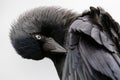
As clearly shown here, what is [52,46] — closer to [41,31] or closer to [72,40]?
[41,31]

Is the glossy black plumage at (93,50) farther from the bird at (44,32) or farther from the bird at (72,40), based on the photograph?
the bird at (44,32)

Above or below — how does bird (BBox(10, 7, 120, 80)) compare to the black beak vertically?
above

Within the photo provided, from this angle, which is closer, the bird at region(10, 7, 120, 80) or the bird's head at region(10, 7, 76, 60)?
the bird at region(10, 7, 120, 80)

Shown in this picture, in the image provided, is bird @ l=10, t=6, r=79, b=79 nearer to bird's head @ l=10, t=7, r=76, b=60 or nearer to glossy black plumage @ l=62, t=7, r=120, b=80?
bird's head @ l=10, t=7, r=76, b=60

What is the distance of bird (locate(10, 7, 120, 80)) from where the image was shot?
175 inches

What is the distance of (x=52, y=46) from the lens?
16.0ft

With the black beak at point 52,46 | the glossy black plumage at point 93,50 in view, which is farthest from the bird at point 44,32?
the glossy black plumage at point 93,50

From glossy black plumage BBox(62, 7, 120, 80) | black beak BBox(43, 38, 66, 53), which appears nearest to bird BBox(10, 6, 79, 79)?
black beak BBox(43, 38, 66, 53)

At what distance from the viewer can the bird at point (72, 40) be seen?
4.46 metres

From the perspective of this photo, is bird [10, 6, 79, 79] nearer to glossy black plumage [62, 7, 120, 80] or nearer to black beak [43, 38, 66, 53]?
black beak [43, 38, 66, 53]

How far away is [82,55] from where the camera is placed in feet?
14.8

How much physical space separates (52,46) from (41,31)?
9 cm

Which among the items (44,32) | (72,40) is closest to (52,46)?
(44,32)

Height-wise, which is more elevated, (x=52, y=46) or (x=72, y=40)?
(x=72, y=40)
